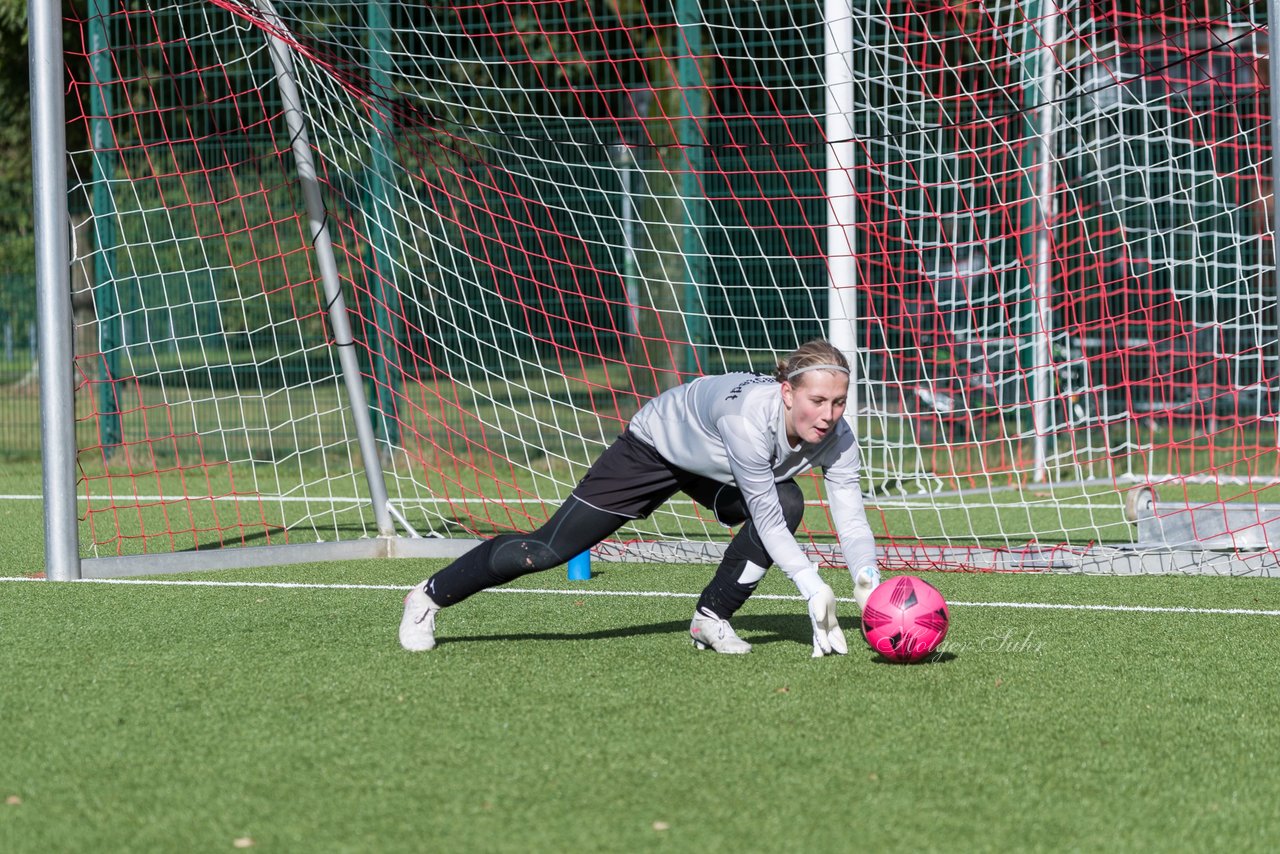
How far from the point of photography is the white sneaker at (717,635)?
509 centimetres

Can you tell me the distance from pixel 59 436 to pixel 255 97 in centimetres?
711

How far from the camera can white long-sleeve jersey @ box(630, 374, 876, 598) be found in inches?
183

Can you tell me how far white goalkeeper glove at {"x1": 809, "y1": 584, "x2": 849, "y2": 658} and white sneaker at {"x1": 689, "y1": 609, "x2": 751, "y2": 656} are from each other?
0.85 feet

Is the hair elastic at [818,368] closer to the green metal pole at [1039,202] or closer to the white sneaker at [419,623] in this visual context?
the white sneaker at [419,623]

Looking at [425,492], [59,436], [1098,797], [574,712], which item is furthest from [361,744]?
[425,492]

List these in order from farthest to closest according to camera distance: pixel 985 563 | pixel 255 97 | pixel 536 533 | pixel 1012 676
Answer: pixel 255 97 < pixel 985 563 < pixel 536 533 < pixel 1012 676

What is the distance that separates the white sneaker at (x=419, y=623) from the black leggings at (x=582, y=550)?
0.03m

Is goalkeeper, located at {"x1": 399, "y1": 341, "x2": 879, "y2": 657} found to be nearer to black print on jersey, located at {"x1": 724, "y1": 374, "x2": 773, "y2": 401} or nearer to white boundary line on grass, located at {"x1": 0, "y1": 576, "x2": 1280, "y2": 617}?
black print on jersey, located at {"x1": 724, "y1": 374, "x2": 773, "y2": 401}

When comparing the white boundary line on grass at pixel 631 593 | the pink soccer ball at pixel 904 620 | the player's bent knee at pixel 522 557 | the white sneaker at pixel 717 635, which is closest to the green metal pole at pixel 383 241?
the white boundary line on grass at pixel 631 593

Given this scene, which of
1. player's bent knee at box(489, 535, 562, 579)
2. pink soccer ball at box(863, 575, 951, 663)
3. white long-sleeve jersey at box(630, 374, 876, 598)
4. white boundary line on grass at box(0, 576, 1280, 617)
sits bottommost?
white boundary line on grass at box(0, 576, 1280, 617)

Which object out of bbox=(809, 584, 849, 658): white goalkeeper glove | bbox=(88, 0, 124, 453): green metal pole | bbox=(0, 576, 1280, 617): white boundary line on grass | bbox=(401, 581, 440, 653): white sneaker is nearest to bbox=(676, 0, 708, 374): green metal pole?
bbox=(88, 0, 124, 453): green metal pole

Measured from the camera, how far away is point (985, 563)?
7.19 metres

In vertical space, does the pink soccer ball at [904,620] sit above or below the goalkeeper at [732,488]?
below

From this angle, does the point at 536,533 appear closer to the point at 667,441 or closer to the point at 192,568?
the point at 667,441
